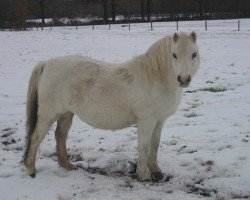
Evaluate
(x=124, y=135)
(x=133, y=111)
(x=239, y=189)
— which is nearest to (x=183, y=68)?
(x=133, y=111)

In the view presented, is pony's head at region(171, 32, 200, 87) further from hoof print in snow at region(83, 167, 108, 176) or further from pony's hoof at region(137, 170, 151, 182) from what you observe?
hoof print in snow at region(83, 167, 108, 176)

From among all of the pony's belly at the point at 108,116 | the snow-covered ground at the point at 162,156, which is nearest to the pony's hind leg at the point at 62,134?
the snow-covered ground at the point at 162,156

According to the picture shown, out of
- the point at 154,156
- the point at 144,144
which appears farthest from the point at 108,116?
the point at 154,156

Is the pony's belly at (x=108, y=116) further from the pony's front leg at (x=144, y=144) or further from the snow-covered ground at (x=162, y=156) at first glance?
the snow-covered ground at (x=162, y=156)

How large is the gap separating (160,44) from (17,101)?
5.13 meters

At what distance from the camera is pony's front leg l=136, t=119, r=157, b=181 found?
14.4 ft

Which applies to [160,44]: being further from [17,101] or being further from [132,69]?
[17,101]

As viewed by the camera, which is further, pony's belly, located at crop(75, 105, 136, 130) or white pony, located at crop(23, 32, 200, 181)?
pony's belly, located at crop(75, 105, 136, 130)

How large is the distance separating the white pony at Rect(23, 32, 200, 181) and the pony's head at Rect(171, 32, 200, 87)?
0.04 feet

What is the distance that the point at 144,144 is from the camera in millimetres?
4477

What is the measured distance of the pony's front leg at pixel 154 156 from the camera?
4680mm

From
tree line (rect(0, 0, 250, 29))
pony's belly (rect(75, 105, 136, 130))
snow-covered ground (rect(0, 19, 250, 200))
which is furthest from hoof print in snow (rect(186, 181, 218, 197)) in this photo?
tree line (rect(0, 0, 250, 29))

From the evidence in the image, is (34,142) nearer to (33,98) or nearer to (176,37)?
(33,98)

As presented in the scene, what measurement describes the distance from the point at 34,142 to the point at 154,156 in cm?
→ 162
